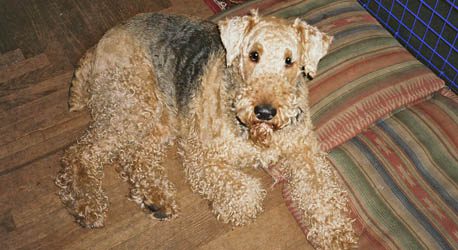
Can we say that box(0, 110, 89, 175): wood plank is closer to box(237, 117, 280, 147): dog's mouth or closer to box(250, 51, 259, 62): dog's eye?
box(237, 117, 280, 147): dog's mouth

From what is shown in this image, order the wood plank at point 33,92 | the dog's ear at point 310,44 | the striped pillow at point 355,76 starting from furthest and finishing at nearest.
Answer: the wood plank at point 33,92 → the striped pillow at point 355,76 → the dog's ear at point 310,44

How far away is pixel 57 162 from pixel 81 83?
74cm

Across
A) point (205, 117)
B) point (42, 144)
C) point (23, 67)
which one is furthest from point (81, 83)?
point (205, 117)

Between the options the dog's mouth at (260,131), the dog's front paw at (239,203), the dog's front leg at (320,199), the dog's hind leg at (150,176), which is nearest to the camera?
the dog's mouth at (260,131)

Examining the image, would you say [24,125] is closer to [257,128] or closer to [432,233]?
[257,128]

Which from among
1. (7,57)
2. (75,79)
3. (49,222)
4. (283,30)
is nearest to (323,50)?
(283,30)

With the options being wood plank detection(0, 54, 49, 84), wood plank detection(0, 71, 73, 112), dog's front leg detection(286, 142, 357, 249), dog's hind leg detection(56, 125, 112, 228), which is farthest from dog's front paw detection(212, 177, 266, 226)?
wood plank detection(0, 54, 49, 84)

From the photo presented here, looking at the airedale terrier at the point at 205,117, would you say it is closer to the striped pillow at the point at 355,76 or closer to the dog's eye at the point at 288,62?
the dog's eye at the point at 288,62

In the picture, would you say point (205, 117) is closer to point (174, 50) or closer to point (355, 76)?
point (174, 50)

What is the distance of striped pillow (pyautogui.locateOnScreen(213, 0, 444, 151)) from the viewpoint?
3.75m

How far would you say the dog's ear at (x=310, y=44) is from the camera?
10.0 ft

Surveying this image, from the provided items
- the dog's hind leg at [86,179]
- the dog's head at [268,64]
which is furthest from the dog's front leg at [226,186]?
the dog's hind leg at [86,179]

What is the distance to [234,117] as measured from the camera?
129 inches

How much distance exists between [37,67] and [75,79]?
93 centimetres
